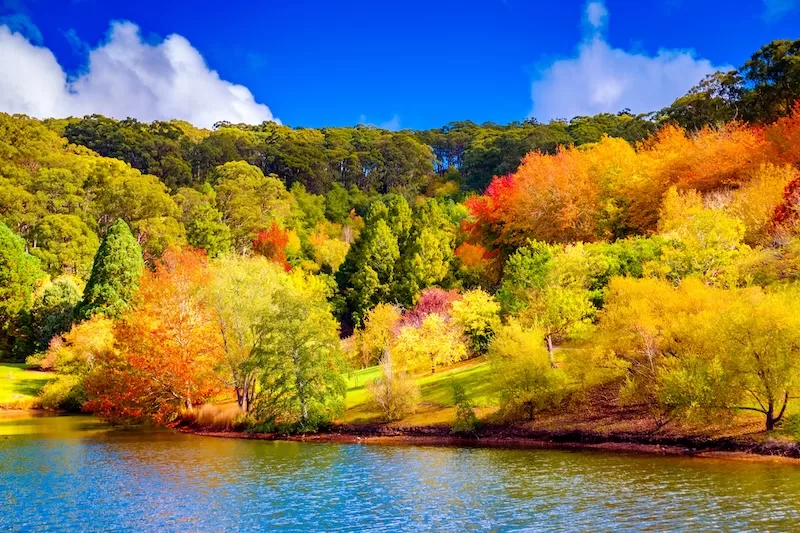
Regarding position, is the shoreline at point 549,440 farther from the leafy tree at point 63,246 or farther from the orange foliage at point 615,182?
the leafy tree at point 63,246

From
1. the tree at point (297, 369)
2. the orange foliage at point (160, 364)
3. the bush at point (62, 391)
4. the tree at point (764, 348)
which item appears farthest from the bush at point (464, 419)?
the bush at point (62, 391)

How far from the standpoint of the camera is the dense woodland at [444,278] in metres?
37.0

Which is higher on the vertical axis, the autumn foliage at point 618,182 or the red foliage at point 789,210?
the autumn foliage at point 618,182

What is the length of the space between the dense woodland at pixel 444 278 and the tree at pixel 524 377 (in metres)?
0.13

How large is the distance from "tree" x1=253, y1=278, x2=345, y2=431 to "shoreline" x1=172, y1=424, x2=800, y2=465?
1446mm

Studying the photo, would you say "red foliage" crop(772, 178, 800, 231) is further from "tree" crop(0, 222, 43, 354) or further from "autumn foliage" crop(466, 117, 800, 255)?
"tree" crop(0, 222, 43, 354)

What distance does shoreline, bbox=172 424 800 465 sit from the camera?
30984 millimetres

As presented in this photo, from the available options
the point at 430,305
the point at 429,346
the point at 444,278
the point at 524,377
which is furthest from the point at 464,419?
the point at 444,278

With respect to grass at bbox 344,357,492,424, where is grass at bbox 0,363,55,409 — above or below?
above

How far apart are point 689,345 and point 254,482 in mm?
23116

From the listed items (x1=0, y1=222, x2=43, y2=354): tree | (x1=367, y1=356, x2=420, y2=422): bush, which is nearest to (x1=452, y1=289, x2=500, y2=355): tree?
(x1=367, y1=356, x2=420, y2=422): bush

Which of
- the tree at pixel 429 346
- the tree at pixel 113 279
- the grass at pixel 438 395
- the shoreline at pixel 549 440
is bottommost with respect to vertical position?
the shoreline at pixel 549 440

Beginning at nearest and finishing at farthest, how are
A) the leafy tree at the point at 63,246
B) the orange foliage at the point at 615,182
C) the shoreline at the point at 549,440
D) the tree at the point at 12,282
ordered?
the shoreline at the point at 549,440, the orange foliage at the point at 615,182, the tree at the point at 12,282, the leafy tree at the point at 63,246

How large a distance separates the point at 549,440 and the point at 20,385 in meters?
52.4
